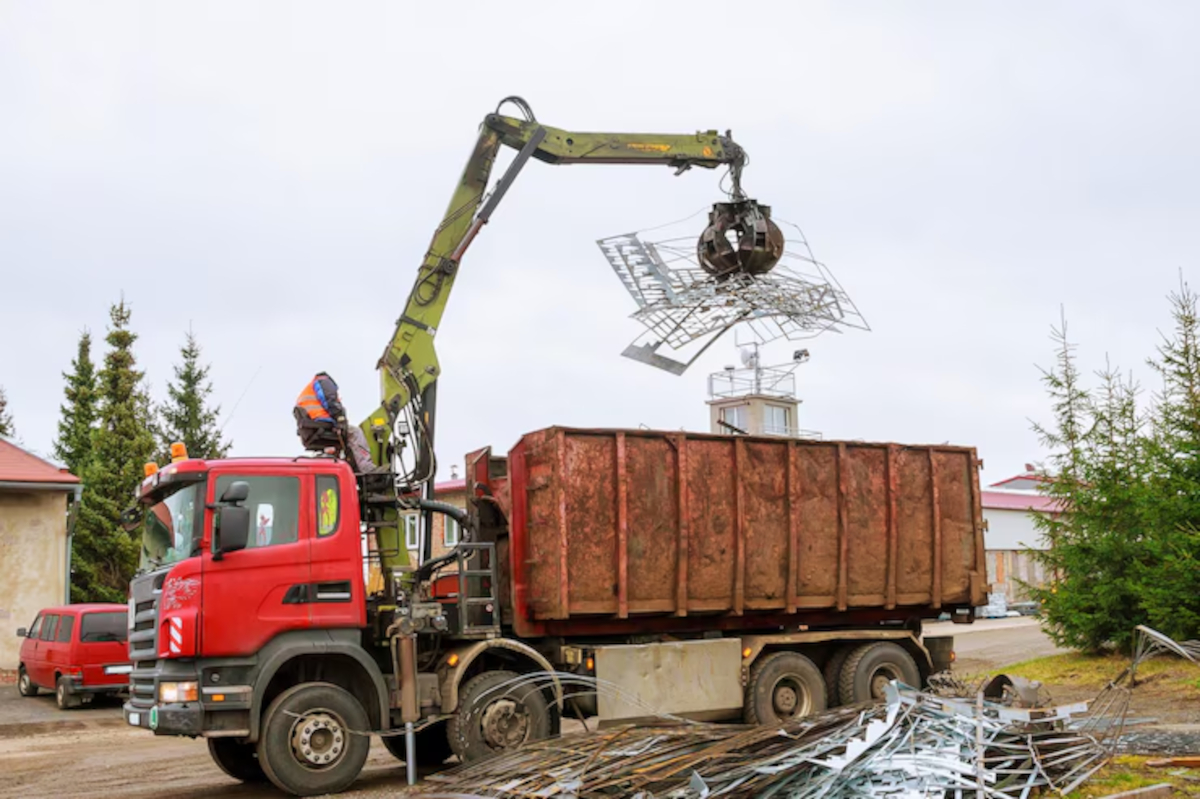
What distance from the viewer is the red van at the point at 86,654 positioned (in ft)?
62.5

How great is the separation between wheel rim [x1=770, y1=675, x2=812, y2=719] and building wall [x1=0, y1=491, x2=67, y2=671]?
1693cm

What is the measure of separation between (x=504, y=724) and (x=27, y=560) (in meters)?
16.8

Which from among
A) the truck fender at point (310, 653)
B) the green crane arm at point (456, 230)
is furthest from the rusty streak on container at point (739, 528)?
the truck fender at point (310, 653)

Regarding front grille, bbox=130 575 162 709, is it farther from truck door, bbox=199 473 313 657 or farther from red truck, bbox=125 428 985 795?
truck door, bbox=199 473 313 657

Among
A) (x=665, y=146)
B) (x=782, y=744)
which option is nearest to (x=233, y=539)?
(x=782, y=744)

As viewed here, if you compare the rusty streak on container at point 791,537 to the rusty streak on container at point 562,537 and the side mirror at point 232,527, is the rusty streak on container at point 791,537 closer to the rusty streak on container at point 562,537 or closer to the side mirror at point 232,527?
the rusty streak on container at point 562,537

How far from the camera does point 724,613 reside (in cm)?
1225

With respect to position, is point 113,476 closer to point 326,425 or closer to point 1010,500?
point 326,425

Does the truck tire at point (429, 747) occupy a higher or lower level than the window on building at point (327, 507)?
lower

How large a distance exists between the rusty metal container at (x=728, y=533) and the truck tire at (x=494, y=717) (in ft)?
2.23

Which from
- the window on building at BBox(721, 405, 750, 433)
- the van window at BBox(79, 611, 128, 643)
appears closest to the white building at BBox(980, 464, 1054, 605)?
the window on building at BBox(721, 405, 750, 433)

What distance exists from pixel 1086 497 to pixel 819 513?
7613 mm

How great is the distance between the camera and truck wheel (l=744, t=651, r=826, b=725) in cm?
1224

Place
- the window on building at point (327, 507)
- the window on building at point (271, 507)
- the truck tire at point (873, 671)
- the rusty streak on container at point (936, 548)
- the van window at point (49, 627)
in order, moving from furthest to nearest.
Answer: the van window at point (49, 627)
the rusty streak on container at point (936, 548)
the truck tire at point (873, 671)
the window on building at point (327, 507)
the window on building at point (271, 507)
